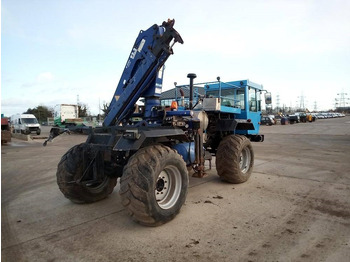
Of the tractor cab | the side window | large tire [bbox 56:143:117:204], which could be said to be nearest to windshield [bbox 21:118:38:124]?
the tractor cab

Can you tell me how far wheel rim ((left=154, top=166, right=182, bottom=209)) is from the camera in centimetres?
455

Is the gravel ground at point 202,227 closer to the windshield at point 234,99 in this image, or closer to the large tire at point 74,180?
the large tire at point 74,180

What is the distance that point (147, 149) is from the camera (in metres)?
4.30

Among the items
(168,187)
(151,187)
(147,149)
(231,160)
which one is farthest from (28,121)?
(151,187)

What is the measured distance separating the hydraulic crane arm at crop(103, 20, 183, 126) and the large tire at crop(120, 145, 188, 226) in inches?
65.1

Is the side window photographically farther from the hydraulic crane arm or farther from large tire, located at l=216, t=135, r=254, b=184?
the hydraulic crane arm

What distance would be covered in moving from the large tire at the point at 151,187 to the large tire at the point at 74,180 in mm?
1387

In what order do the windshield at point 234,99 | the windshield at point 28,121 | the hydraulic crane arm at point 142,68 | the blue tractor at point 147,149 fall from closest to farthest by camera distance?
the blue tractor at point 147,149 < the hydraulic crane arm at point 142,68 < the windshield at point 234,99 < the windshield at point 28,121

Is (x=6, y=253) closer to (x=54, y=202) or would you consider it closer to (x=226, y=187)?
(x=54, y=202)

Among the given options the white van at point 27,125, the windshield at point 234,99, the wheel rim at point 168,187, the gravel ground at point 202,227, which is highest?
the windshield at point 234,99

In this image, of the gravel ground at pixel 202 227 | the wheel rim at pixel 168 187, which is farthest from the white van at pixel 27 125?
the wheel rim at pixel 168 187

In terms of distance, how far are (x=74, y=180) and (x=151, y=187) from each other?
185 cm

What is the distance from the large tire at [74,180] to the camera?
4.99 meters

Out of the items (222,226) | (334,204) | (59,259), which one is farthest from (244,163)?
(59,259)
